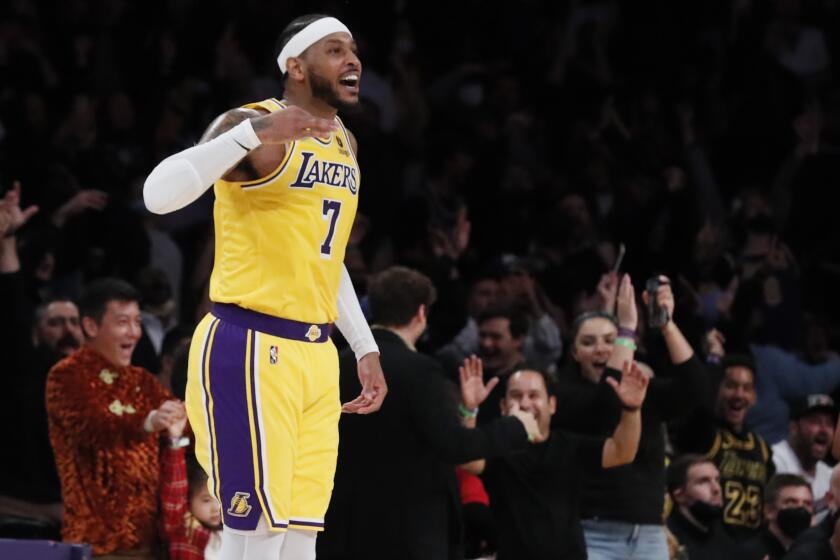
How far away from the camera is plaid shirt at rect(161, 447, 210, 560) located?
23.9 feet

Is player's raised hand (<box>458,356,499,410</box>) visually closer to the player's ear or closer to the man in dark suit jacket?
the man in dark suit jacket

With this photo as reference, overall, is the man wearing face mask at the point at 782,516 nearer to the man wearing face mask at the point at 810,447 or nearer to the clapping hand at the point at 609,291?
the man wearing face mask at the point at 810,447

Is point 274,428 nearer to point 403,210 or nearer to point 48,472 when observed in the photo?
point 48,472

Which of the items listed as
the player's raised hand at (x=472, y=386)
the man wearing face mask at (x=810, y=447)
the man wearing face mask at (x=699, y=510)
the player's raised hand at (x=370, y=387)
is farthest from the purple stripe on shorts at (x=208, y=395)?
the man wearing face mask at (x=810, y=447)

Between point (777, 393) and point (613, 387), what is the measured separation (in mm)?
3067

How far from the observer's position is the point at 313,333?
17.7ft

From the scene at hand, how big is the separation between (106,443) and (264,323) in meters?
2.19

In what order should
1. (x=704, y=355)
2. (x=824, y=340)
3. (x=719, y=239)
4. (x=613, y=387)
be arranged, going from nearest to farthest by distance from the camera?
(x=613, y=387), (x=704, y=355), (x=824, y=340), (x=719, y=239)

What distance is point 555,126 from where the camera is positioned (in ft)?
45.5

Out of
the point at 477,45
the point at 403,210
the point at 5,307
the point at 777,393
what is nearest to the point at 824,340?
the point at 777,393

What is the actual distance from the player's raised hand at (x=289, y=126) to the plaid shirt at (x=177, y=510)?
2667 millimetres

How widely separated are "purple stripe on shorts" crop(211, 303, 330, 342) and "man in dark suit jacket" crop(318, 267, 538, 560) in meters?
1.98

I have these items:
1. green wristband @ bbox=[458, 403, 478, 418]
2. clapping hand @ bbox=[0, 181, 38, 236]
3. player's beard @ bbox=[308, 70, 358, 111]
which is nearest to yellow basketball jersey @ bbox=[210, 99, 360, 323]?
player's beard @ bbox=[308, 70, 358, 111]

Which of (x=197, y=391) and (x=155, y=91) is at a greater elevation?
(x=155, y=91)
